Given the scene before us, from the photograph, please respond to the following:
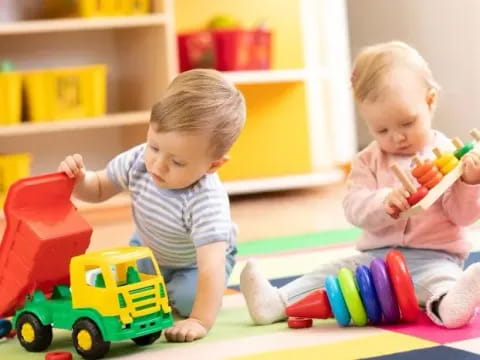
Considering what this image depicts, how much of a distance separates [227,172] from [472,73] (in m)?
0.83

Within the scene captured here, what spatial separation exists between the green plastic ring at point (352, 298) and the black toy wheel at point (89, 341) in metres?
0.31

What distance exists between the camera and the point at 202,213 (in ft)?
4.57

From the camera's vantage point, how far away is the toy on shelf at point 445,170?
4.07ft

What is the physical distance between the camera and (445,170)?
128cm

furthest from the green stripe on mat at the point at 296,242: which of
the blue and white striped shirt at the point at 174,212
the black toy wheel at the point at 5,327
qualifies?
the black toy wheel at the point at 5,327

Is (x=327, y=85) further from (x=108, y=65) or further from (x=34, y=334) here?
(x=34, y=334)

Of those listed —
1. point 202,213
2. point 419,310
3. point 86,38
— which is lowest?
point 419,310

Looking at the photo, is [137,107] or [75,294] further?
[137,107]

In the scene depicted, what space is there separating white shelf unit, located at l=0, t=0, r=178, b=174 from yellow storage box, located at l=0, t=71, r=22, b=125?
11 cm

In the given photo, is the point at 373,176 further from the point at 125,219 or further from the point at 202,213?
the point at 125,219

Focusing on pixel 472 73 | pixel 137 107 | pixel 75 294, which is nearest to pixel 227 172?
pixel 137 107

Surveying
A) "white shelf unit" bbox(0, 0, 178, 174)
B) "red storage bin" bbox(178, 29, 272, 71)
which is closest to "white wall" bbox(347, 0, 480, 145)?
"red storage bin" bbox(178, 29, 272, 71)

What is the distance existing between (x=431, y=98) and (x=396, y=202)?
0.23 m

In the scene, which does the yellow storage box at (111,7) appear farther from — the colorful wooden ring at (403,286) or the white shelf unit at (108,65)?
the colorful wooden ring at (403,286)
